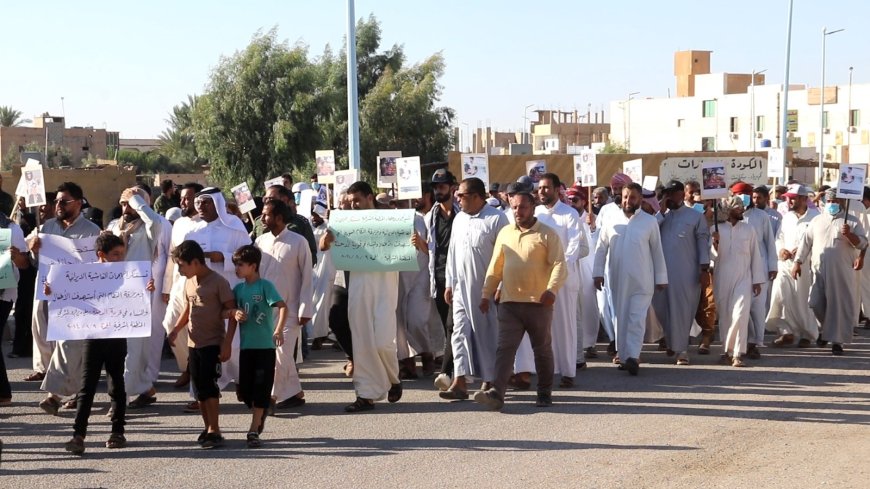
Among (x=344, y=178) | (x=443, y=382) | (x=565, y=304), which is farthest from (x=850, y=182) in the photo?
(x=344, y=178)

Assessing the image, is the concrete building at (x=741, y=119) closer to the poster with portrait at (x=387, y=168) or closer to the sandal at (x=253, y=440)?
the poster with portrait at (x=387, y=168)

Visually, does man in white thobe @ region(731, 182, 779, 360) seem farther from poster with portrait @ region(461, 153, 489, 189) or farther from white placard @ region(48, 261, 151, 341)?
white placard @ region(48, 261, 151, 341)

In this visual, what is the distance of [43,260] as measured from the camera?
10.1 metres

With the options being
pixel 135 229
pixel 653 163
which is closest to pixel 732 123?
pixel 653 163

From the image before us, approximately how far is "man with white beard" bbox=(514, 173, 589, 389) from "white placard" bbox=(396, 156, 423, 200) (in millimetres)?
3066

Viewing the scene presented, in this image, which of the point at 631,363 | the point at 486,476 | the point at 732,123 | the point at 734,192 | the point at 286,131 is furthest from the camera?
the point at 732,123

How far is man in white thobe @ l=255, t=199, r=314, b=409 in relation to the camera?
9688 millimetres

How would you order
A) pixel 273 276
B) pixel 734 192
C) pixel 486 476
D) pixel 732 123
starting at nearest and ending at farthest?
1. pixel 486 476
2. pixel 273 276
3. pixel 734 192
4. pixel 732 123

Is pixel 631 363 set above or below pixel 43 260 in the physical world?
below

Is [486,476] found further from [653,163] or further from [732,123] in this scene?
[732,123]

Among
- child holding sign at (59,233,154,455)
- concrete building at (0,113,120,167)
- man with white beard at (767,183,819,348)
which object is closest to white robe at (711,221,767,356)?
man with white beard at (767,183,819,348)

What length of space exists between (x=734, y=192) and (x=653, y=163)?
21515 mm

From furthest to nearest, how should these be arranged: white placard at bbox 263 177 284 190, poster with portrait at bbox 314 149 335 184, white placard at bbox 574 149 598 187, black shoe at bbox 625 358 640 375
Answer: poster with portrait at bbox 314 149 335 184 < white placard at bbox 574 149 598 187 < white placard at bbox 263 177 284 190 < black shoe at bbox 625 358 640 375

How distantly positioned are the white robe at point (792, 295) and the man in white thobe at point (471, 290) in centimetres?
536
